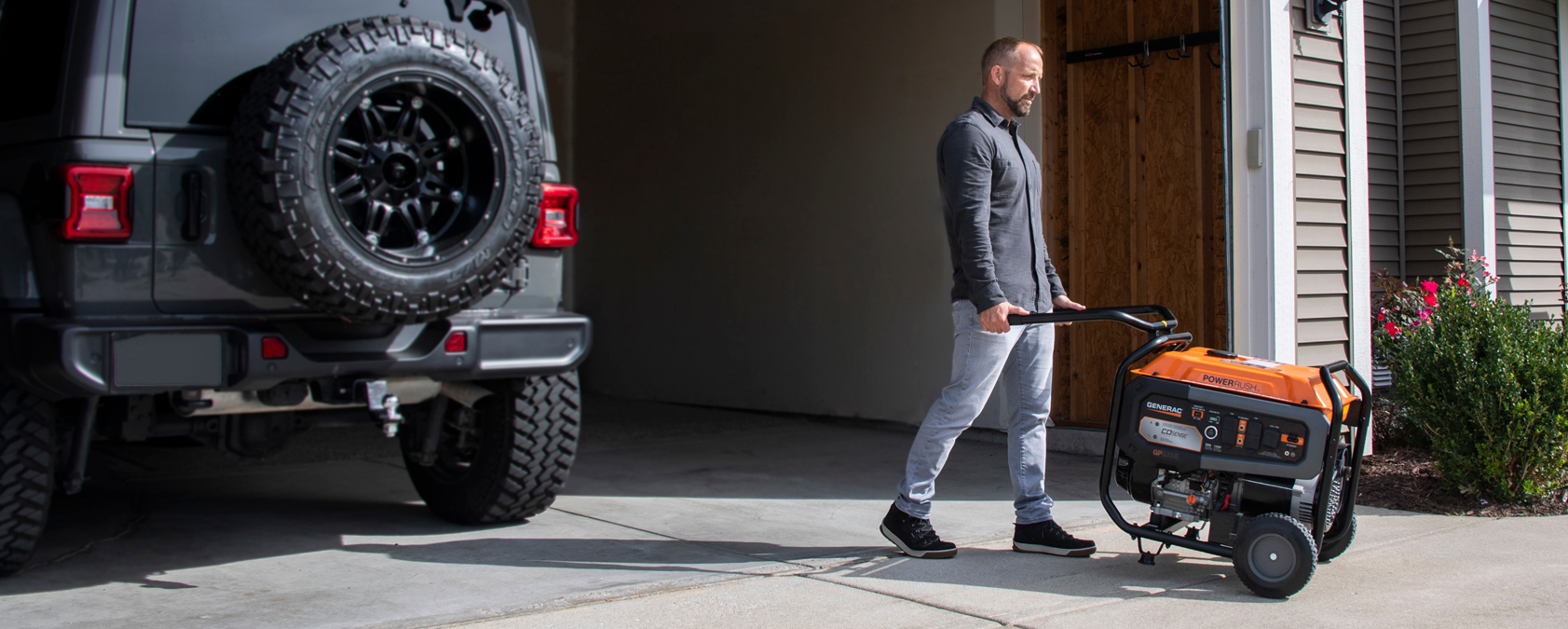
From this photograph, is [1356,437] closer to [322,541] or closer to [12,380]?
[322,541]

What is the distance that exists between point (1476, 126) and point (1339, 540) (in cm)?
446

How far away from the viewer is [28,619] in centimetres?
326

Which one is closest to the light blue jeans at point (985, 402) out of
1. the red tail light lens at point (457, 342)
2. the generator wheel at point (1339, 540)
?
the generator wheel at point (1339, 540)

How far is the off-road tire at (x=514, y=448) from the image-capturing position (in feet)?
14.0

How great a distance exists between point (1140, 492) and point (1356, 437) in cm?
60

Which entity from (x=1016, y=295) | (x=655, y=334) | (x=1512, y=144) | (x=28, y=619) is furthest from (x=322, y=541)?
(x=1512, y=144)

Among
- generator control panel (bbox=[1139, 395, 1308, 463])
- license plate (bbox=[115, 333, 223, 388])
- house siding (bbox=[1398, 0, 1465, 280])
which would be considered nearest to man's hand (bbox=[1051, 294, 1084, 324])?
generator control panel (bbox=[1139, 395, 1308, 463])

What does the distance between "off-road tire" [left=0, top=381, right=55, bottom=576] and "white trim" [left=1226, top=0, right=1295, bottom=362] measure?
4.34m

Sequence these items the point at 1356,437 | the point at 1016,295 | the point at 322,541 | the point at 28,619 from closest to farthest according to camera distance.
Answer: the point at 28,619
the point at 1356,437
the point at 1016,295
the point at 322,541

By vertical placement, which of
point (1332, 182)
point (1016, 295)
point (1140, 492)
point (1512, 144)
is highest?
point (1512, 144)

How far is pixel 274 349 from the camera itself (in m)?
3.45

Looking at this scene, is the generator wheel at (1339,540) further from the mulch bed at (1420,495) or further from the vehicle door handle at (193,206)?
the vehicle door handle at (193,206)

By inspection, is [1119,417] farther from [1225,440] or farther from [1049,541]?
[1049,541]

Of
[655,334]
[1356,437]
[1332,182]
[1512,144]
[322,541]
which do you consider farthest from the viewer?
[655,334]
